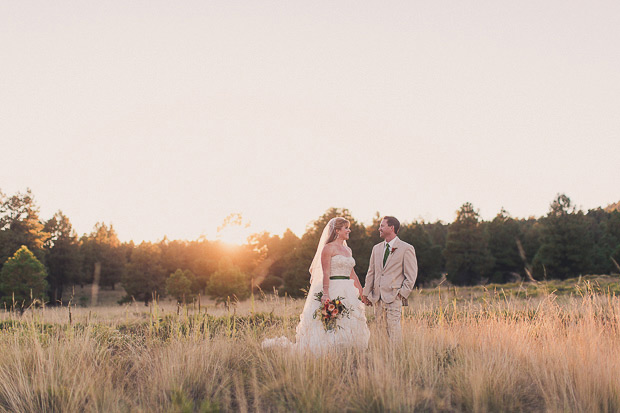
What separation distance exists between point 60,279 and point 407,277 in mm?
59261

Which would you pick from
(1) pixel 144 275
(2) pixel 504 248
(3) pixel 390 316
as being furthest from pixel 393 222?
(2) pixel 504 248

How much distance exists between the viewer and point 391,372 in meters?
4.39

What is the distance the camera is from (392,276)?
6660mm

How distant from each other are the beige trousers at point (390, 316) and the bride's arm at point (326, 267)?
0.87 meters

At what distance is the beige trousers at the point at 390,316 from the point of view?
6544 mm

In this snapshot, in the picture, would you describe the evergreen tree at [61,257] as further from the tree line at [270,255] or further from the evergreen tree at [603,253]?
the evergreen tree at [603,253]

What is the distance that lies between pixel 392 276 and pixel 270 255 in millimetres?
58425

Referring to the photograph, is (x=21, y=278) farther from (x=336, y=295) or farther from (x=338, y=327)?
(x=338, y=327)

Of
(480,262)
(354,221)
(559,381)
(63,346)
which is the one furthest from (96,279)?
(559,381)

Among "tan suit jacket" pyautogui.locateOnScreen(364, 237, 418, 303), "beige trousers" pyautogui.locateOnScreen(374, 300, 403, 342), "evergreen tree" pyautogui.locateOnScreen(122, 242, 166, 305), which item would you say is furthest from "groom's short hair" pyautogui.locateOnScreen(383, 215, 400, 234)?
"evergreen tree" pyautogui.locateOnScreen(122, 242, 166, 305)

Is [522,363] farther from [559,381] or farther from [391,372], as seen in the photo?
[391,372]

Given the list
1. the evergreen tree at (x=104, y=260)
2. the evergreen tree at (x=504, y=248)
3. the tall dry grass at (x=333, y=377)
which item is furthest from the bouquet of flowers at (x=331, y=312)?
the evergreen tree at (x=104, y=260)

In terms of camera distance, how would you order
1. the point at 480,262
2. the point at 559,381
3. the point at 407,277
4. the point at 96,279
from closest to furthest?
the point at 559,381
the point at 407,277
the point at 480,262
the point at 96,279

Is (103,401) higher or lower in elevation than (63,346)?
lower
